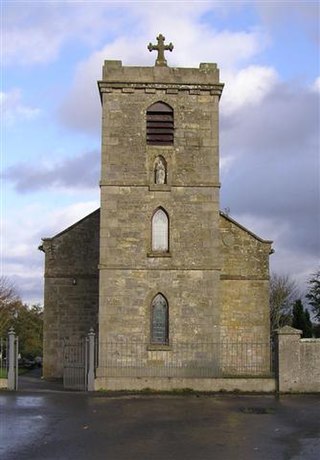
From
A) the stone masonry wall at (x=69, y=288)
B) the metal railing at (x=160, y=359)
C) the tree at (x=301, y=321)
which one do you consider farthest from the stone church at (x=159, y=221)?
the tree at (x=301, y=321)

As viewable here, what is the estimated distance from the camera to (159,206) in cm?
2431

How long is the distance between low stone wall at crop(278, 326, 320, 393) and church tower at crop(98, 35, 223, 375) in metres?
2.99

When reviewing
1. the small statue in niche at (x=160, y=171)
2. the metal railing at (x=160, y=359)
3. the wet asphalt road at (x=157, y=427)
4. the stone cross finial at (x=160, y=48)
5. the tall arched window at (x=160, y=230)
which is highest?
the stone cross finial at (x=160, y=48)

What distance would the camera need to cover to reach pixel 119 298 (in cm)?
2373

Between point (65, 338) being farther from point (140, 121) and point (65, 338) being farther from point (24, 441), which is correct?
point (24, 441)

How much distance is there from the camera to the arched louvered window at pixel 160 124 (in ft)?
81.1

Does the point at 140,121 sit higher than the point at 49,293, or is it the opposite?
the point at 140,121

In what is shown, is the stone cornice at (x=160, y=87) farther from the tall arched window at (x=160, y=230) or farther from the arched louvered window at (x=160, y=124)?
the tall arched window at (x=160, y=230)

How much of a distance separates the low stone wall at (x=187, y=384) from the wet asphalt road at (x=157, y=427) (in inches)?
36.3

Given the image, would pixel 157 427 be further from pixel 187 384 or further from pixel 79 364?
pixel 79 364

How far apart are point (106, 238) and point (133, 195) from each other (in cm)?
179

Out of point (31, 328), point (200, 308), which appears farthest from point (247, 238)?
point (31, 328)

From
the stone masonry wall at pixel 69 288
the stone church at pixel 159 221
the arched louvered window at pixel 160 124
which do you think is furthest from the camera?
the stone masonry wall at pixel 69 288

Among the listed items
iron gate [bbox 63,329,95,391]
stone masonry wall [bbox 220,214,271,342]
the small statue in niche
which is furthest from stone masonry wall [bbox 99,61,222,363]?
stone masonry wall [bbox 220,214,271,342]
